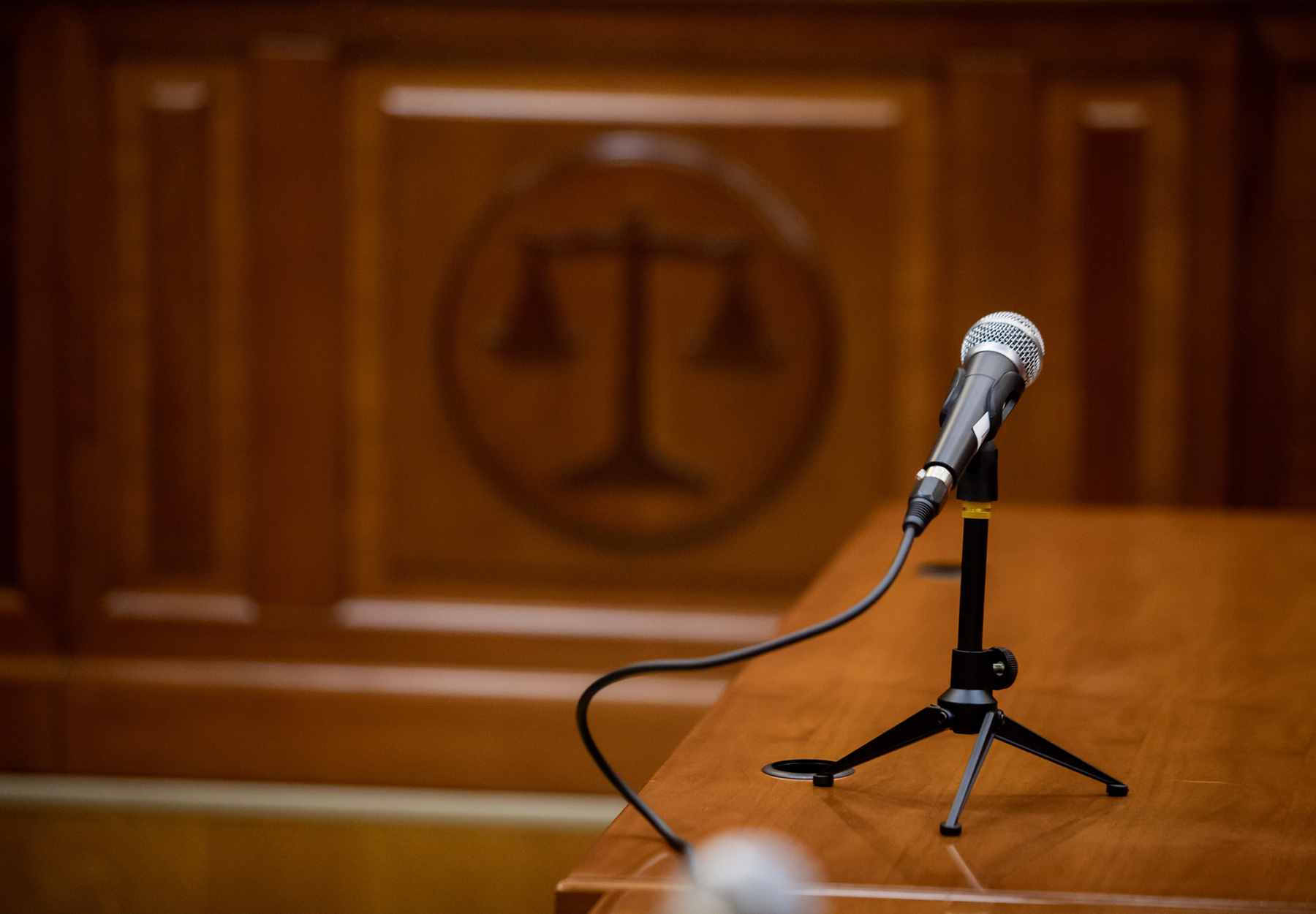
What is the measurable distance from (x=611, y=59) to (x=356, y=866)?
1509 millimetres

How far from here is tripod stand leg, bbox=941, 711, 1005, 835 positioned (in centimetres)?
67

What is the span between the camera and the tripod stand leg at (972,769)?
0.67m

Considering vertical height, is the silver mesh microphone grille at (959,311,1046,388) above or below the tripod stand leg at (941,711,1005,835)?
above

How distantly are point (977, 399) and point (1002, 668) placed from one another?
6.4 inches

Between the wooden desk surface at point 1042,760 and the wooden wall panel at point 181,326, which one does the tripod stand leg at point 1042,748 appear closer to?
the wooden desk surface at point 1042,760

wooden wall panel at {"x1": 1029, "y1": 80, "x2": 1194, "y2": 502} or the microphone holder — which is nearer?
the microphone holder

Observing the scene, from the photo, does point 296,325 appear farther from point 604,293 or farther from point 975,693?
point 975,693

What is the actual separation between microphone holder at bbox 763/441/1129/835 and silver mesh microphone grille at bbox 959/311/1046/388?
0.05m

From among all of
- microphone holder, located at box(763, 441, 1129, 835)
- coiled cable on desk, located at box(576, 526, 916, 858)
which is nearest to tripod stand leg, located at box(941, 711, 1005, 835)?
microphone holder, located at box(763, 441, 1129, 835)

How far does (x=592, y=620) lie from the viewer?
240 centimetres

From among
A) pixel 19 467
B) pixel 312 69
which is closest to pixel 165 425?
pixel 19 467

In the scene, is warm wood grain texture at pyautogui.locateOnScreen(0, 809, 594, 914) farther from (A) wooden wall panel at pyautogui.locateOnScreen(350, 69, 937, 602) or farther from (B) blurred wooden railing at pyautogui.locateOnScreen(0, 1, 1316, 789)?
(A) wooden wall panel at pyautogui.locateOnScreen(350, 69, 937, 602)

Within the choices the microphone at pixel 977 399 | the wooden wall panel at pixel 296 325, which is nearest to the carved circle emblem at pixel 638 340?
the wooden wall panel at pixel 296 325

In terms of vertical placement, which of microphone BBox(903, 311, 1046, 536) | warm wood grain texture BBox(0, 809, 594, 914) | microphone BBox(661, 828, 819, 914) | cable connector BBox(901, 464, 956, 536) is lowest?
warm wood grain texture BBox(0, 809, 594, 914)
